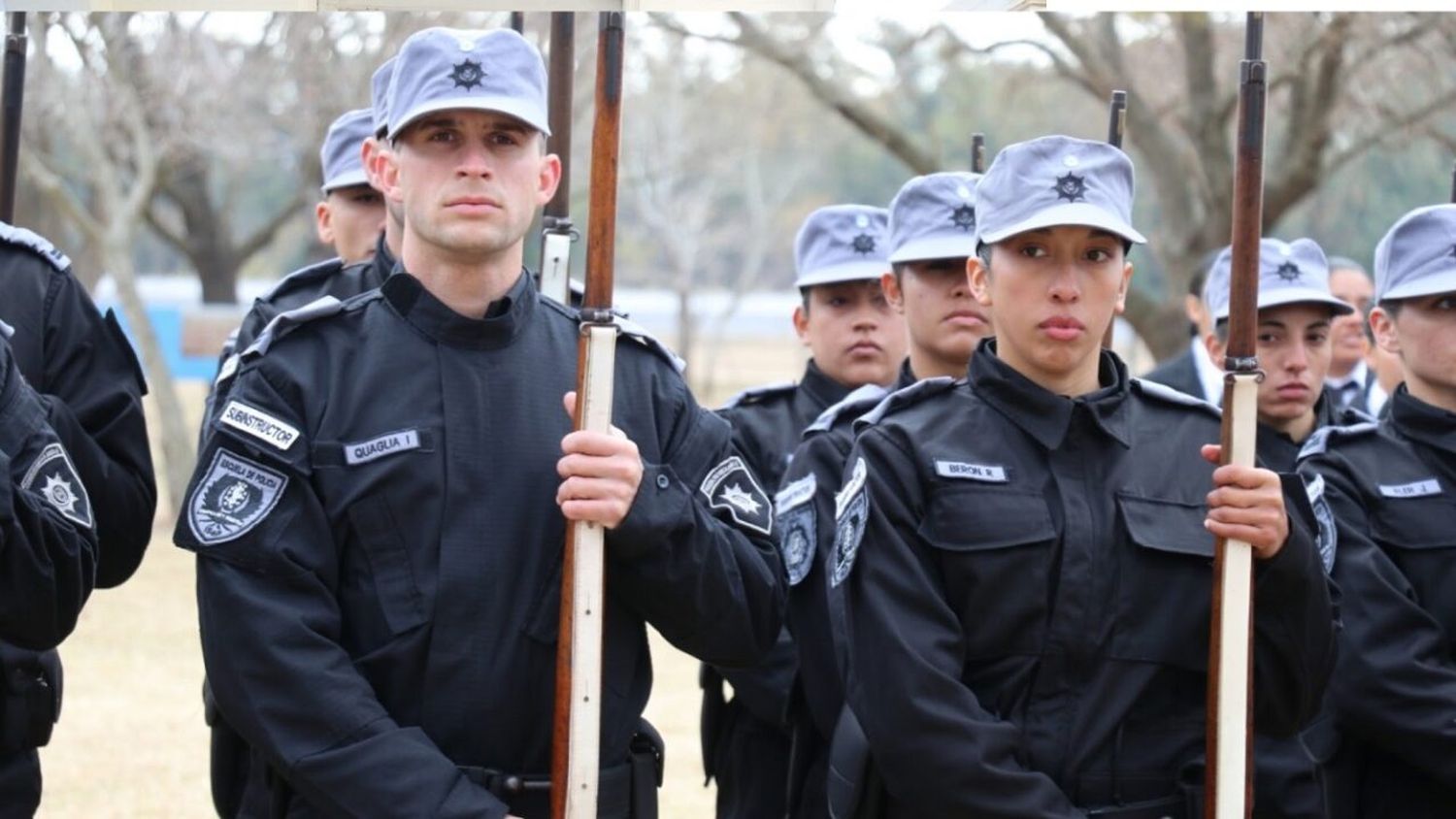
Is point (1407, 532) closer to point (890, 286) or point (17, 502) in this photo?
point (890, 286)

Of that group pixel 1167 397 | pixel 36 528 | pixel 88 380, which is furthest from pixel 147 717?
pixel 1167 397

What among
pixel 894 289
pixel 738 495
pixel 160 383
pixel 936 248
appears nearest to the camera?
pixel 738 495

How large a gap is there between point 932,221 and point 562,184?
103 cm

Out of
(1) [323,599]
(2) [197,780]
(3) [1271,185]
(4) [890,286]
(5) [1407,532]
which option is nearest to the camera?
(1) [323,599]

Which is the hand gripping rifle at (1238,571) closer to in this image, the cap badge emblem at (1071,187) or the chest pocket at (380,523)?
the cap badge emblem at (1071,187)

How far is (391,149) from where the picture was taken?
4109 millimetres

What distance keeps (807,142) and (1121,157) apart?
1795 inches

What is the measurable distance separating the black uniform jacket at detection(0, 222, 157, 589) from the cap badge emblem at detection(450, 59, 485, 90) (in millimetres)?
1215

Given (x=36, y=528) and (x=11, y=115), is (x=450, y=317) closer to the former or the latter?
(x=36, y=528)

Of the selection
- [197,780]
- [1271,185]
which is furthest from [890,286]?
[1271,185]

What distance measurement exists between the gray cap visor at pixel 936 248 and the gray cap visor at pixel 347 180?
174cm

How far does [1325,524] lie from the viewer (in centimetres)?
462

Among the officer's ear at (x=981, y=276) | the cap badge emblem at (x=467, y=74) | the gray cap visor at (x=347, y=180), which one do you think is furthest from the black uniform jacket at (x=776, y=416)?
the cap badge emblem at (x=467, y=74)

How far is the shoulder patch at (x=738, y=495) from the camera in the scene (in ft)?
13.1
